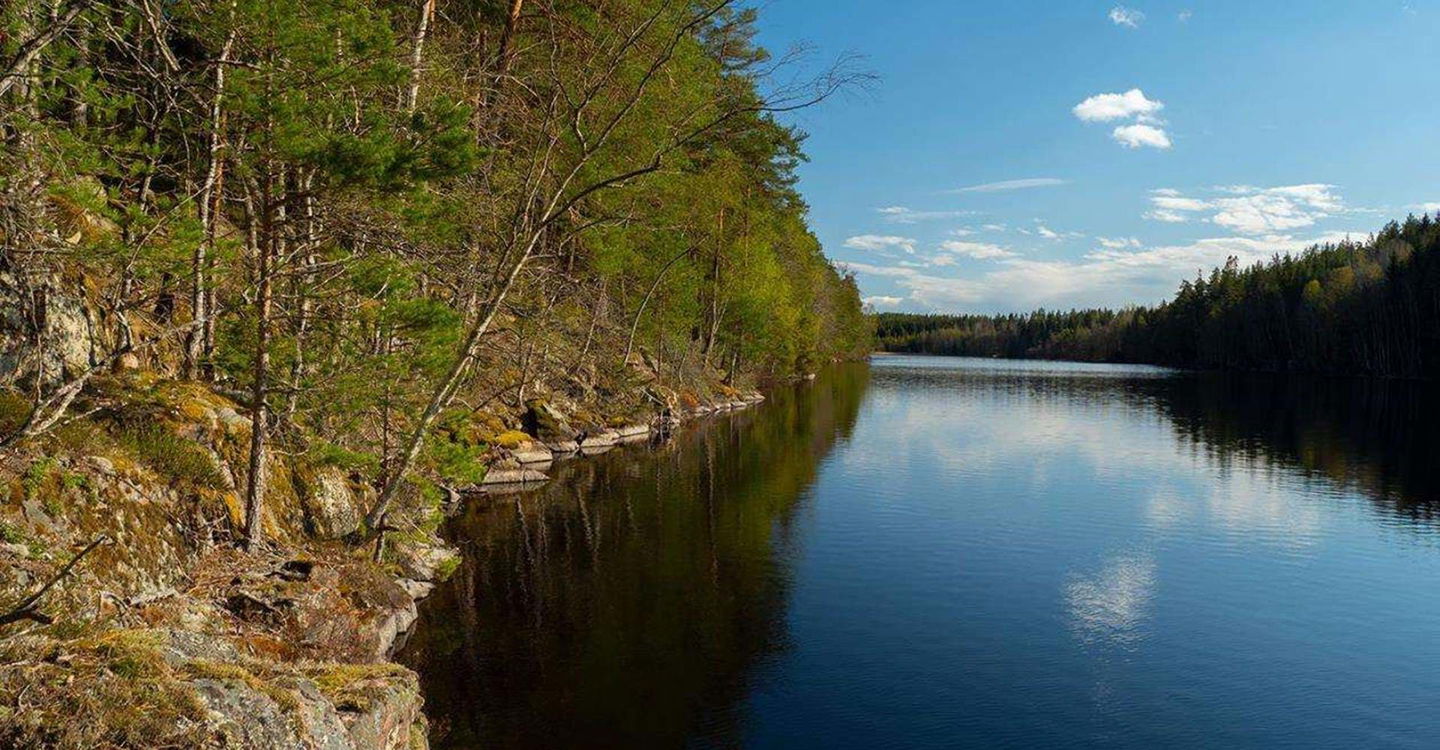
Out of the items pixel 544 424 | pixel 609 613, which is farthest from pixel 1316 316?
pixel 609 613

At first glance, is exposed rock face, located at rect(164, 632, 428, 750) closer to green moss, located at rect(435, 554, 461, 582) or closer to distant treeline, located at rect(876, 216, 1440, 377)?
green moss, located at rect(435, 554, 461, 582)

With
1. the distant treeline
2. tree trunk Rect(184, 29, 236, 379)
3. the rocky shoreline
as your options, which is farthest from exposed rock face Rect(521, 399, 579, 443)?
the distant treeline

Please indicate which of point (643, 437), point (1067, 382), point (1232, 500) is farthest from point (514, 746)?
point (1067, 382)

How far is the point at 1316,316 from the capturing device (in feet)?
341

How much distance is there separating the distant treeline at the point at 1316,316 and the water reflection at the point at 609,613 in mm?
94596

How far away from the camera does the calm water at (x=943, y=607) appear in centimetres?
1125

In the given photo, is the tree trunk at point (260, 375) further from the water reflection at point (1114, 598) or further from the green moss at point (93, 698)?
the water reflection at point (1114, 598)

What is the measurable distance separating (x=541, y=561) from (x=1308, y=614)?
1508cm

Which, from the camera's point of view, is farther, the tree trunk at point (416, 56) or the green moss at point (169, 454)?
the tree trunk at point (416, 56)

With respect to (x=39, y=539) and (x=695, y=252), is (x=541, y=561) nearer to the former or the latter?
(x=39, y=539)

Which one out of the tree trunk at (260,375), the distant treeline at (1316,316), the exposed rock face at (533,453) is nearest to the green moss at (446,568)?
the tree trunk at (260,375)

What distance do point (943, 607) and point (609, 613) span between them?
20.3ft

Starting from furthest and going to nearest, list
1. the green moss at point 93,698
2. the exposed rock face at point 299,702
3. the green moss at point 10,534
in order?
the green moss at point 10,534, the exposed rock face at point 299,702, the green moss at point 93,698

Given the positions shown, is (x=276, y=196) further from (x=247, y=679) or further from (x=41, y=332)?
(x=247, y=679)
